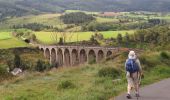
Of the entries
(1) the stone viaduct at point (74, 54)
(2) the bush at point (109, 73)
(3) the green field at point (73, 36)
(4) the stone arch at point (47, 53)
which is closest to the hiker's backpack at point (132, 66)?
(2) the bush at point (109, 73)

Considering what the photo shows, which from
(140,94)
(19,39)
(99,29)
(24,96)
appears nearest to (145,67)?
(140,94)

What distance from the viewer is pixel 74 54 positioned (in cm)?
11325

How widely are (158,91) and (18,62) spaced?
84.8 metres

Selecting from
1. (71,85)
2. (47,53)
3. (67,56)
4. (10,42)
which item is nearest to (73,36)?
(47,53)

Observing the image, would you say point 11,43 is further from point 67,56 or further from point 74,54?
point 74,54

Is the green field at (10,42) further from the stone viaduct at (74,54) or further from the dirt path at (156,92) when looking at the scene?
the dirt path at (156,92)

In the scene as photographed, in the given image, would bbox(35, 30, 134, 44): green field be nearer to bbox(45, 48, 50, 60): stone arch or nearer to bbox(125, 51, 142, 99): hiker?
bbox(45, 48, 50, 60): stone arch

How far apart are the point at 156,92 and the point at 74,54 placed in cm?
9706

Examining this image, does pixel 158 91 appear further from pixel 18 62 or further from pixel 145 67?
pixel 18 62

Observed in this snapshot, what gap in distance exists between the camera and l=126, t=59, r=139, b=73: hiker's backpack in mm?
14969

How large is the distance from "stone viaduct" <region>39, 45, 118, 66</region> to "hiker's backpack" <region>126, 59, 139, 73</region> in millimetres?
77941

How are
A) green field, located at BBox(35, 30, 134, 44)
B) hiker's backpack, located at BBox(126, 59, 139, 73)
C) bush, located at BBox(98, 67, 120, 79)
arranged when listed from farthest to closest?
1. green field, located at BBox(35, 30, 134, 44)
2. bush, located at BBox(98, 67, 120, 79)
3. hiker's backpack, located at BBox(126, 59, 139, 73)

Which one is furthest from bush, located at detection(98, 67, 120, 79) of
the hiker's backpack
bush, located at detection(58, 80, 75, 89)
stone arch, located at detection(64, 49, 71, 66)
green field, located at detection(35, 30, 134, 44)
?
green field, located at detection(35, 30, 134, 44)

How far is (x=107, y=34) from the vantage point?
477 feet
